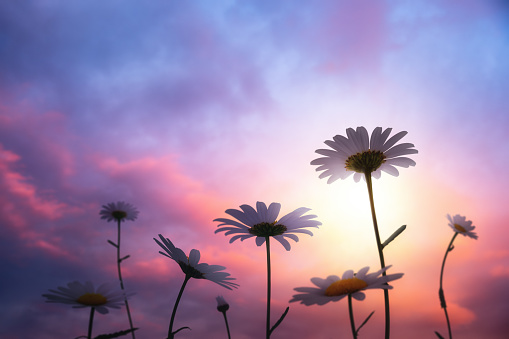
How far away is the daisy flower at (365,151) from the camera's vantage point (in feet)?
10.4

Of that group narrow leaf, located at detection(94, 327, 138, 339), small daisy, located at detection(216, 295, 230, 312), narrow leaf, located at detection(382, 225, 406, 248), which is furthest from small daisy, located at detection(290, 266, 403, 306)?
small daisy, located at detection(216, 295, 230, 312)

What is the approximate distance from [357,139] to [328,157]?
0.28 m

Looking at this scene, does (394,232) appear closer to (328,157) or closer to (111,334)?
(328,157)

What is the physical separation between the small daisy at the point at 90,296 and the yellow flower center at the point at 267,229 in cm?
119

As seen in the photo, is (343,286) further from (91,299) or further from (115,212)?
(115,212)

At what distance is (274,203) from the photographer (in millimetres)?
3662

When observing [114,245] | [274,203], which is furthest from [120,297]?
[114,245]

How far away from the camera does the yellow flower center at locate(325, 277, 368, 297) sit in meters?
2.15

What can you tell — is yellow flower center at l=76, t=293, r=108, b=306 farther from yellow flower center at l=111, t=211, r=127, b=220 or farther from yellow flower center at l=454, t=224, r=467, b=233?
yellow flower center at l=111, t=211, r=127, b=220

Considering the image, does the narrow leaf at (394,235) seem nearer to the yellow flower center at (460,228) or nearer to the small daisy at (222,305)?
the small daisy at (222,305)

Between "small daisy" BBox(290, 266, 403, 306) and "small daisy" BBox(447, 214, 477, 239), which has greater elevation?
"small daisy" BBox(447, 214, 477, 239)

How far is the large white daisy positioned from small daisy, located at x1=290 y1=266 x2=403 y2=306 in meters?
1.02

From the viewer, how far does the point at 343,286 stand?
2.21m

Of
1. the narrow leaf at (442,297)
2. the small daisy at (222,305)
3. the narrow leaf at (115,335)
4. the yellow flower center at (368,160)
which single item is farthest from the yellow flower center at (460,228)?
the narrow leaf at (115,335)
